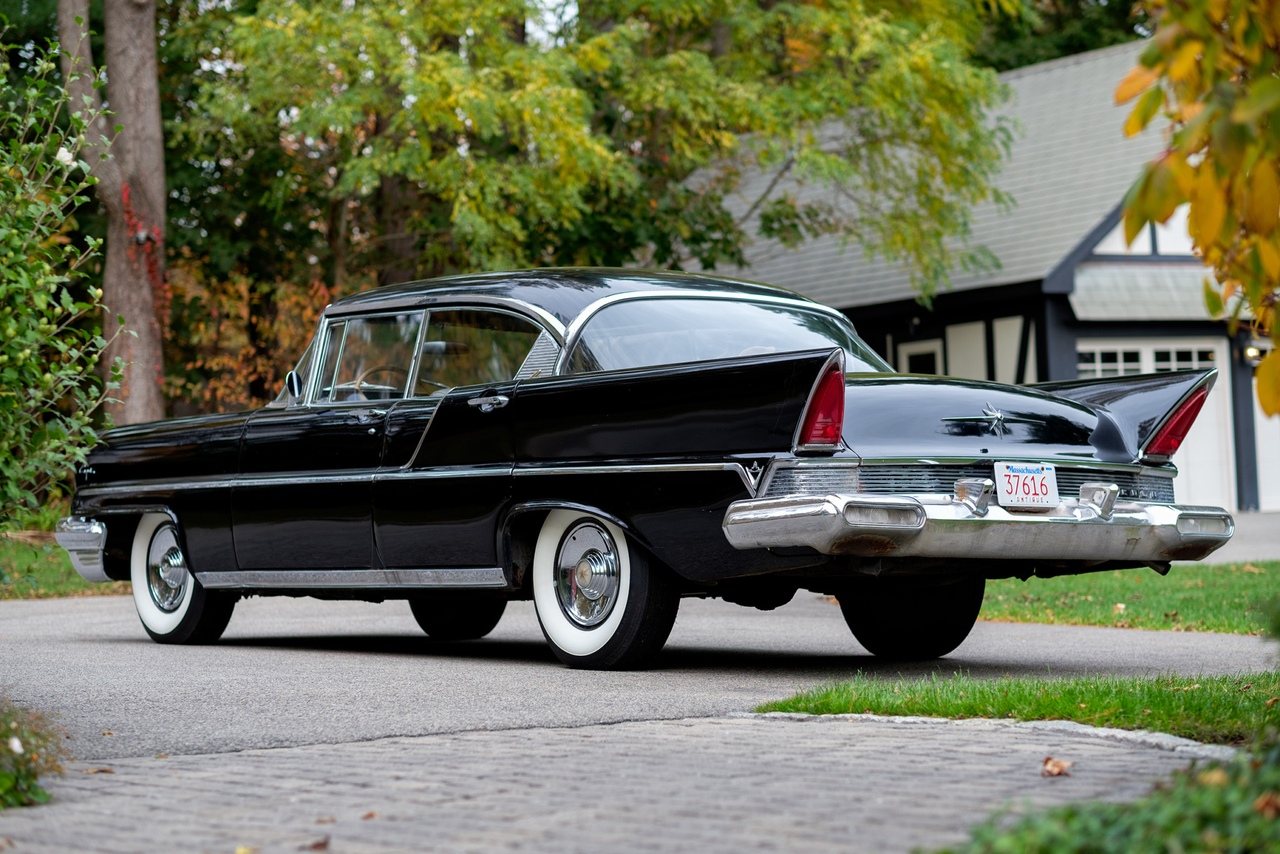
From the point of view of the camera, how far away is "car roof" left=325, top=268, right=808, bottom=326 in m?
8.27

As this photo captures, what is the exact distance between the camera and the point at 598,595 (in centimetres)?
777

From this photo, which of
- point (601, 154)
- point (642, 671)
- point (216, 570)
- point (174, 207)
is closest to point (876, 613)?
point (642, 671)

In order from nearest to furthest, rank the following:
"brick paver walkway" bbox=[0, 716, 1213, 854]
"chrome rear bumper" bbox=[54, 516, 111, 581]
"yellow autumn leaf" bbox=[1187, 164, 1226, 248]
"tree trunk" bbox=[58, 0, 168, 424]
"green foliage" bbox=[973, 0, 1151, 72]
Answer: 1. "yellow autumn leaf" bbox=[1187, 164, 1226, 248]
2. "brick paver walkway" bbox=[0, 716, 1213, 854]
3. "chrome rear bumper" bbox=[54, 516, 111, 581]
4. "tree trunk" bbox=[58, 0, 168, 424]
5. "green foliage" bbox=[973, 0, 1151, 72]

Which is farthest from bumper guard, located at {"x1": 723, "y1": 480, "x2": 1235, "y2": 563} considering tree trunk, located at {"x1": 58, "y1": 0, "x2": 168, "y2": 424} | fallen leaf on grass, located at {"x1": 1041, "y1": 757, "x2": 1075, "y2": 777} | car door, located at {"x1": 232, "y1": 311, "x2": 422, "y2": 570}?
tree trunk, located at {"x1": 58, "y1": 0, "x2": 168, "y2": 424}

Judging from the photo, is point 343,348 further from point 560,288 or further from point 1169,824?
point 1169,824

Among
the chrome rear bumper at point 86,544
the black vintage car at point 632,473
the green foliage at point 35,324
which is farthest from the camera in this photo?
the chrome rear bumper at point 86,544

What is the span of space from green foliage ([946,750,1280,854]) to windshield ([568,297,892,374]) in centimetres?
429

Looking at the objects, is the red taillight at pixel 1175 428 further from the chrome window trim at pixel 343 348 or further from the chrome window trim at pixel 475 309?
the chrome window trim at pixel 343 348

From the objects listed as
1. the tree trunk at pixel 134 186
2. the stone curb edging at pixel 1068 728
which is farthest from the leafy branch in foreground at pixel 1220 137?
the tree trunk at pixel 134 186

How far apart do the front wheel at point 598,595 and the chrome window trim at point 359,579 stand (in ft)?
0.85

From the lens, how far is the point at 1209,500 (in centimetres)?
2727

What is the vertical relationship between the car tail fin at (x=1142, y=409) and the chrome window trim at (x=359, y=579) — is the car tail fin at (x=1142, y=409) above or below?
above

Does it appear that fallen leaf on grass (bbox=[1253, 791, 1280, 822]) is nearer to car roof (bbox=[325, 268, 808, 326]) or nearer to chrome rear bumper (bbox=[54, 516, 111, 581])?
car roof (bbox=[325, 268, 808, 326])

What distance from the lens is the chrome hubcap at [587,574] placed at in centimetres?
769
